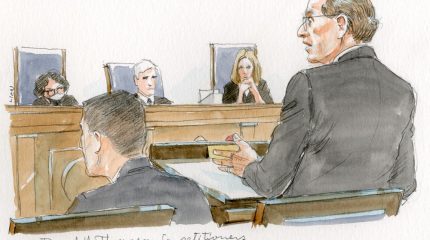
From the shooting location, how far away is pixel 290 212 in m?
0.93

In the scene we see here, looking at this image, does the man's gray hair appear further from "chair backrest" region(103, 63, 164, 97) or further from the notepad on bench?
the notepad on bench

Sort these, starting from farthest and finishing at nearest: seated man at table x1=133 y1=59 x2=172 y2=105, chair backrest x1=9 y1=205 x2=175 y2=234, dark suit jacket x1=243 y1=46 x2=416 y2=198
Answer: seated man at table x1=133 y1=59 x2=172 y2=105, dark suit jacket x1=243 y1=46 x2=416 y2=198, chair backrest x1=9 y1=205 x2=175 y2=234

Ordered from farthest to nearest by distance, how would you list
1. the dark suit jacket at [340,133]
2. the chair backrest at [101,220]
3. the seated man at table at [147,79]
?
the seated man at table at [147,79]
the dark suit jacket at [340,133]
the chair backrest at [101,220]

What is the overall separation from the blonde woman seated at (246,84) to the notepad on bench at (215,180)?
0.17 metres

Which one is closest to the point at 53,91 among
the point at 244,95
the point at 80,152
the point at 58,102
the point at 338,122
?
the point at 58,102

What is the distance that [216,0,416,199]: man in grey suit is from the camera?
989 millimetres

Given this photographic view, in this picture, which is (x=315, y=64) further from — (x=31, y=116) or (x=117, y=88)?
(x=31, y=116)

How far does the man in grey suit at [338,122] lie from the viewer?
0.99 metres

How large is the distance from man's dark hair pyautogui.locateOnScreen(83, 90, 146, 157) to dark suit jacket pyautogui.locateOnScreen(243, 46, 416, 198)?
236mm

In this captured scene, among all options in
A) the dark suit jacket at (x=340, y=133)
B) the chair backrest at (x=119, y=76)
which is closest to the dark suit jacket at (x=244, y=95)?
the dark suit jacket at (x=340, y=133)

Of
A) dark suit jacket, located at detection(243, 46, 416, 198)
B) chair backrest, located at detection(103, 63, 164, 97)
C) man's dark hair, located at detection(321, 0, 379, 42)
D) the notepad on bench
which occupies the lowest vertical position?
the notepad on bench

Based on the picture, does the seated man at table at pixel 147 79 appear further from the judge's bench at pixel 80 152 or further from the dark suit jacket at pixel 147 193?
the dark suit jacket at pixel 147 193

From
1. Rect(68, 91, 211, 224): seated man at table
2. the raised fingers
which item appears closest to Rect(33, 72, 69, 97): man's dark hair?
Rect(68, 91, 211, 224): seated man at table

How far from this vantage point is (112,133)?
0.95 m
